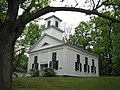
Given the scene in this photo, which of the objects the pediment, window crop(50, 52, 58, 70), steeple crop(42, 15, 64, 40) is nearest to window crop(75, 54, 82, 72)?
window crop(50, 52, 58, 70)

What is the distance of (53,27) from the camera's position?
94.1 feet

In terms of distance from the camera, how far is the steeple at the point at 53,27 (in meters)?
28.7

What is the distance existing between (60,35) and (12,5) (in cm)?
2267

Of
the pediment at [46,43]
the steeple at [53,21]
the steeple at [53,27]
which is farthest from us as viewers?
the steeple at [53,21]

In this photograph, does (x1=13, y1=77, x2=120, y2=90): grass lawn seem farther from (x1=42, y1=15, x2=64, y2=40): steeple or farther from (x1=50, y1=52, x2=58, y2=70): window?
(x1=42, y1=15, x2=64, y2=40): steeple

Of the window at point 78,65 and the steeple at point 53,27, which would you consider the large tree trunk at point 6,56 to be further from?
the steeple at point 53,27

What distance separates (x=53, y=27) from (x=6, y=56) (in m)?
22.2

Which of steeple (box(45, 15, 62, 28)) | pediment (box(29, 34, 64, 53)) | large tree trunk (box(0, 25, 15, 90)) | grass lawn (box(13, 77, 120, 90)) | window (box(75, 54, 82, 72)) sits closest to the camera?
large tree trunk (box(0, 25, 15, 90))

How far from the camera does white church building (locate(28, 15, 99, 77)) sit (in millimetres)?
23688

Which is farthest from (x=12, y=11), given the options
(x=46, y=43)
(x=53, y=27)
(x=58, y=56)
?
(x=53, y=27)

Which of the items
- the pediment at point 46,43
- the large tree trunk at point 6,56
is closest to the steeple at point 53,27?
the pediment at point 46,43

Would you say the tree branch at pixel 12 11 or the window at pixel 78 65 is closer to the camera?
the tree branch at pixel 12 11

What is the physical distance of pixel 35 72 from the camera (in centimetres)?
2484

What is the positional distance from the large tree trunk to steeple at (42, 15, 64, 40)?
21491 millimetres
